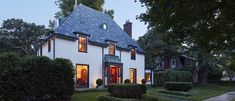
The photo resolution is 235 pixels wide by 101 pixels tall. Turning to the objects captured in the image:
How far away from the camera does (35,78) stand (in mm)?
16781

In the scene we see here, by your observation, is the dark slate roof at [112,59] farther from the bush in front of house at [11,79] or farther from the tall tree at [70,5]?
the bush in front of house at [11,79]

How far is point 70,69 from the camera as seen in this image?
19.0 m

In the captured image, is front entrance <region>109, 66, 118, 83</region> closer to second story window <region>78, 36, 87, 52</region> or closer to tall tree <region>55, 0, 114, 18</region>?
second story window <region>78, 36, 87, 52</region>

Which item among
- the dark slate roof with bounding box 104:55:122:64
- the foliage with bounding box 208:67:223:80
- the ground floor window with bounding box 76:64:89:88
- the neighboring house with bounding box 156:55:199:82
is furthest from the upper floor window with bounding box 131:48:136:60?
the neighboring house with bounding box 156:55:199:82

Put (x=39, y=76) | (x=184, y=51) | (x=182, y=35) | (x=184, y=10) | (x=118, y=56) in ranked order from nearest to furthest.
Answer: (x=184, y=10)
(x=182, y=35)
(x=39, y=76)
(x=118, y=56)
(x=184, y=51)

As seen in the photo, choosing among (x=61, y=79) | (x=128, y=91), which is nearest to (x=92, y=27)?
(x=128, y=91)

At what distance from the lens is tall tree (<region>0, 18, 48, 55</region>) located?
50.9 meters

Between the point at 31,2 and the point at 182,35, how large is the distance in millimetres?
24267

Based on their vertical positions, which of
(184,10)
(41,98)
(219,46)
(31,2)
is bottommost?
(41,98)

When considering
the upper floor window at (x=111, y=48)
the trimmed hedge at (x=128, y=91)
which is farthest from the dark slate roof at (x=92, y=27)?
the trimmed hedge at (x=128, y=91)

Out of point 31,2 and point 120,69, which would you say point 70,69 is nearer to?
point 120,69

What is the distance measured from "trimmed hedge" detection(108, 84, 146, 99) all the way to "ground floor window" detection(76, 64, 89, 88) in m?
9.97

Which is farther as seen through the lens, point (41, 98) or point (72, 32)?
point (72, 32)

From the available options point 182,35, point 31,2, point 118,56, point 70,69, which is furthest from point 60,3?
point 182,35
